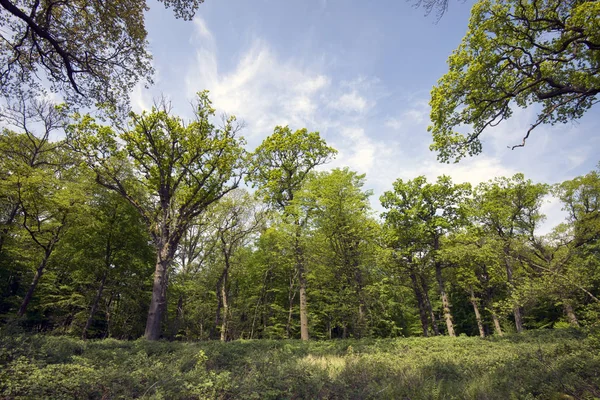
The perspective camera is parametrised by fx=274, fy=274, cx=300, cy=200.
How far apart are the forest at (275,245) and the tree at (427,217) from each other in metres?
0.16

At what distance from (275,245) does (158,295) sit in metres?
7.43

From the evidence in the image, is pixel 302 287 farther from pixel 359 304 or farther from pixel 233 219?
pixel 233 219

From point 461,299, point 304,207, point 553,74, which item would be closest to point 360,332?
point 304,207

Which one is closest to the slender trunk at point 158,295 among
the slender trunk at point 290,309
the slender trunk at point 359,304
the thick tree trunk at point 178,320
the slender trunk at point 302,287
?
the slender trunk at point 302,287

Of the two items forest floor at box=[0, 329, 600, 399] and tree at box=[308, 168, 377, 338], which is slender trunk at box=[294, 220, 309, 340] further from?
forest floor at box=[0, 329, 600, 399]

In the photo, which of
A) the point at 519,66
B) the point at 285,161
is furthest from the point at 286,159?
the point at 519,66

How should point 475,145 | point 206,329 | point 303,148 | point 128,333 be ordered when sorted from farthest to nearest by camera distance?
point 206,329 → point 128,333 → point 303,148 → point 475,145

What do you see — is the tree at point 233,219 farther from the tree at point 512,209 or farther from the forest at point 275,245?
the tree at point 512,209

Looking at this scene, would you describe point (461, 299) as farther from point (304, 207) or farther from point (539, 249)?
point (304, 207)

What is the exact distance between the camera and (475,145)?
9227 mm

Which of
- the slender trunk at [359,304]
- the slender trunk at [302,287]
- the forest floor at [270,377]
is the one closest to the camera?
the forest floor at [270,377]

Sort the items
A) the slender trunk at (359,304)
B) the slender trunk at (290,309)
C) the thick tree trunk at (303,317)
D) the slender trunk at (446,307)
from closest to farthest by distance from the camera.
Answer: the slender trunk at (359,304) < the thick tree trunk at (303,317) < the slender trunk at (446,307) < the slender trunk at (290,309)

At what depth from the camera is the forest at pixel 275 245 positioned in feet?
20.0

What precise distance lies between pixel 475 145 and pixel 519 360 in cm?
657
